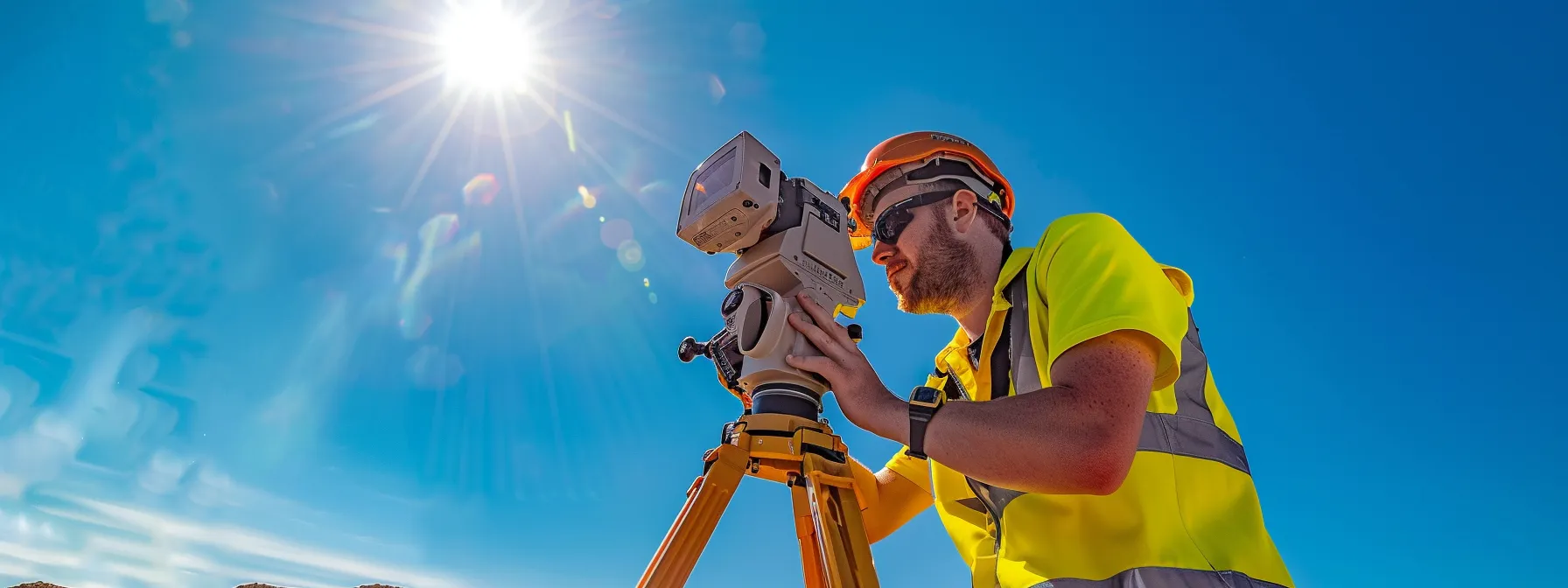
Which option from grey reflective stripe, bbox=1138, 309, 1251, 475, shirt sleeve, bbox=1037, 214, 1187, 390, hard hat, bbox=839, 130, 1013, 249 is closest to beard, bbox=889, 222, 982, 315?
hard hat, bbox=839, 130, 1013, 249

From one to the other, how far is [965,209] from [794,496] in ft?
5.10

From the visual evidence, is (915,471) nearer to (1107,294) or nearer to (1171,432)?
(1171,432)

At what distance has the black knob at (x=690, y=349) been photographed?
3.02 m

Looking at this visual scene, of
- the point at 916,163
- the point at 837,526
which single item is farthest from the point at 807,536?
the point at 916,163

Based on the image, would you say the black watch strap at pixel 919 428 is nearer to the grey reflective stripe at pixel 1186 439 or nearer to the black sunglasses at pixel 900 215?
the grey reflective stripe at pixel 1186 439

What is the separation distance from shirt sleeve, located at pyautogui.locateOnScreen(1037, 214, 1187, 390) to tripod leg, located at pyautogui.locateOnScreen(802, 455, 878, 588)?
2.81 ft

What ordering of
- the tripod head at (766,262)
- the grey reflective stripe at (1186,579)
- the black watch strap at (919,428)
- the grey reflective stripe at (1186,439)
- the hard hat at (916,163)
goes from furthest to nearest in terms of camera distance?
the hard hat at (916,163) < the tripod head at (766,262) < the grey reflective stripe at (1186,439) < the black watch strap at (919,428) < the grey reflective stripe at (1186,579)

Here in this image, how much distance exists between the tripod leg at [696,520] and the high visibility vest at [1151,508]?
3.27 ft

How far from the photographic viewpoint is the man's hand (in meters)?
2.19

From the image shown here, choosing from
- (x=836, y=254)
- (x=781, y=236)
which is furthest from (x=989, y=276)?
(x=781, y=236)

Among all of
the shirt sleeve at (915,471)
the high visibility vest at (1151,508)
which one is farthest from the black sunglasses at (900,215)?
the shirt sleeve at (915,471)

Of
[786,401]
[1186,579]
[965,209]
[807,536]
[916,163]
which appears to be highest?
[916,163]

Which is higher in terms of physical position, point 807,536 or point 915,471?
point 915,471

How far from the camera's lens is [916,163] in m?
3.37
